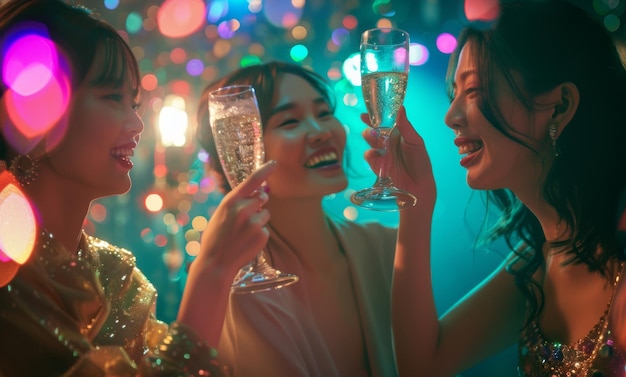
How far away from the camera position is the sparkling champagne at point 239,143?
125 cm

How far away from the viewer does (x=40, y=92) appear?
53.0 inches

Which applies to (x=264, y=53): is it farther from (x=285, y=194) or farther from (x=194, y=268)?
(x=194, y=268)

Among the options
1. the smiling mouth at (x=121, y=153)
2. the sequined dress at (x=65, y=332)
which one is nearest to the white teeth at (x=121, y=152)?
the smiling mouth at (x=121, y=153)

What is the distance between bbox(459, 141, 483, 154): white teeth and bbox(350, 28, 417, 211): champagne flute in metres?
0.29

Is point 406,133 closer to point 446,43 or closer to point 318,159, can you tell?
point 318,159

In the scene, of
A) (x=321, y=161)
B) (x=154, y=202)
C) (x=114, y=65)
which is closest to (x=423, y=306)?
(x=321, y=161)

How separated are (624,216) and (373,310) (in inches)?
25.3

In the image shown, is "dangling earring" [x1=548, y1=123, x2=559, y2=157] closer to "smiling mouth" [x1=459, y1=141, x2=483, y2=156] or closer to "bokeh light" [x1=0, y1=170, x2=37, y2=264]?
"smiling mouth" [x1=459, y1=141, x2=483, y2=156]

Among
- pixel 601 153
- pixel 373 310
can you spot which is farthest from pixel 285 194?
pixel 601 153

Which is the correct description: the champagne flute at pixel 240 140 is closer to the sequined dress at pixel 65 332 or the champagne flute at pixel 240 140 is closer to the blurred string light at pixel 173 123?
the sequined dress at pixel 65 332

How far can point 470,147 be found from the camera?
155cm

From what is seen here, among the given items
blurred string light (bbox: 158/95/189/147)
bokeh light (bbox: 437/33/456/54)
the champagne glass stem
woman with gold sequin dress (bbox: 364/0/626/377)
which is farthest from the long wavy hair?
blurred string light (bbox: 158/95/189/147)

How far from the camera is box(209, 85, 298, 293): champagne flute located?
125 cm

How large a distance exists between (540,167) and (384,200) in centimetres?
44
